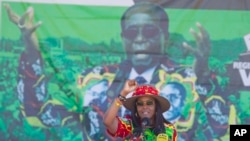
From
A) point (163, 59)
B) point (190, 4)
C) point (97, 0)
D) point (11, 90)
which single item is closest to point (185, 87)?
point (163, 59)

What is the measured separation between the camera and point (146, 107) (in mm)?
4113

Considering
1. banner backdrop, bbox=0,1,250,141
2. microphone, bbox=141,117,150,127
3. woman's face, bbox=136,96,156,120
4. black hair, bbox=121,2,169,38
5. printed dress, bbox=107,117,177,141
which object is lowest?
printed dress, bbox=107,117,177,141

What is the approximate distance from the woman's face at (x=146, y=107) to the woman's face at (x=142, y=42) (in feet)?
5.13

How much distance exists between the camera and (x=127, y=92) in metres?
4.01

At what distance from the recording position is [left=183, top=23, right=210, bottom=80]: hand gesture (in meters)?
5.69

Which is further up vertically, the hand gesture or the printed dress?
the hand gesture

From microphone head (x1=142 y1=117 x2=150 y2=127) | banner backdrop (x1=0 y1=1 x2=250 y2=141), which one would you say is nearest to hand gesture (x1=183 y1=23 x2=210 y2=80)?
banner backdrop (x1=0 y1=1 x2=250 y2=141)

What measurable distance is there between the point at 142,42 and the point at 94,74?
0.52 metres

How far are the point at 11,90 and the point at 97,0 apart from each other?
1.10 metres

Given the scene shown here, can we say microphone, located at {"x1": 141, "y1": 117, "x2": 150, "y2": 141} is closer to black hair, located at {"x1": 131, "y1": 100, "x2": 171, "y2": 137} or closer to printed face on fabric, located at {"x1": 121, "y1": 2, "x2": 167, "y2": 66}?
black hair, located at {"x1": 131, "y1": 100, "x2": 171, "y2": 137}

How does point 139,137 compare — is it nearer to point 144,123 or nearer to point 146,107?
point 144,123

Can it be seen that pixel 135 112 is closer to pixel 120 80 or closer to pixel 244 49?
pixel 120 80

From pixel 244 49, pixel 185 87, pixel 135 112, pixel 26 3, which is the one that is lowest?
pixel 135 112

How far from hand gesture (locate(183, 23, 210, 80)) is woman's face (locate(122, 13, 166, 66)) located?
245mm
